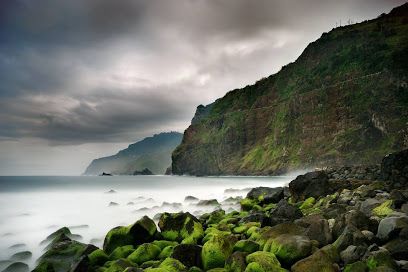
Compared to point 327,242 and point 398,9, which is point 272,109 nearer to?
point 398,9

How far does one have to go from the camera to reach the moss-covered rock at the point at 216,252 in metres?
6.07

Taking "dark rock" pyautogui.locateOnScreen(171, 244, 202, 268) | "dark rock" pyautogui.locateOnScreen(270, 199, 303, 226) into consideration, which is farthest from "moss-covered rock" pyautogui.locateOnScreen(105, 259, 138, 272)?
"dark rock" pyautogui.locateOnScreen(270, 199, 303, 226)

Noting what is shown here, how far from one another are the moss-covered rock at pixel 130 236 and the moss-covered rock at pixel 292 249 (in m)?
4.32

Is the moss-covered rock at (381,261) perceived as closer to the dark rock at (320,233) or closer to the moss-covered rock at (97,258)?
the dark rock at (320,233)

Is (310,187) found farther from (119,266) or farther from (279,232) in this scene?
(119,266)

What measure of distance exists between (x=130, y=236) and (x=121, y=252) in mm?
857

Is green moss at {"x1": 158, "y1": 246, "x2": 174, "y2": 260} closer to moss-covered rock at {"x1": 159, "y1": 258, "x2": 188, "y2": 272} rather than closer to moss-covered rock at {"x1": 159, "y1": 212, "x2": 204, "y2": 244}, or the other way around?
moss-covered rock at {"x1": 159, "y1": 212, "x2": 204, "y2": 244}

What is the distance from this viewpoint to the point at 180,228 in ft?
30.5

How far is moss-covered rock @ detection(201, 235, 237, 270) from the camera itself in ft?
19.9

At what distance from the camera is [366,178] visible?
17.4 meters

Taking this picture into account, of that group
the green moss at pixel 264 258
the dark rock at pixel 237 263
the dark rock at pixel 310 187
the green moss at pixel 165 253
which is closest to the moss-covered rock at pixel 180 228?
the green moss at pixel 165 253

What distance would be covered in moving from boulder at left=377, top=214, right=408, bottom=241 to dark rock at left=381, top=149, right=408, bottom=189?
25.8ft

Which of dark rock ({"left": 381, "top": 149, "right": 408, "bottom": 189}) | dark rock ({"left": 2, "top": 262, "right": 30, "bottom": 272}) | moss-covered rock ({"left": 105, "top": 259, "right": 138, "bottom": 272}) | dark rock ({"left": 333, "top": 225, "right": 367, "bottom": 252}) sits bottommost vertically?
dark rock ({"left": 2, "top": 262, "right": 30, "bottom": 272})

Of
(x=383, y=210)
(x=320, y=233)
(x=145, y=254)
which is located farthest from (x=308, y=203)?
(x=145, y=254)
